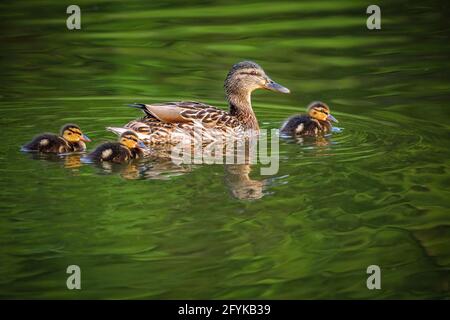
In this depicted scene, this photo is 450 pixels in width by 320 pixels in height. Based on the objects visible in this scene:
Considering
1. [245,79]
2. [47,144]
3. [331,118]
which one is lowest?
[47,144]

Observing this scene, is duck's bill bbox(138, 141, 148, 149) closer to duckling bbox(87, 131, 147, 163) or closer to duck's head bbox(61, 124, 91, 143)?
duckling bbox(87, 131, 147, 163)

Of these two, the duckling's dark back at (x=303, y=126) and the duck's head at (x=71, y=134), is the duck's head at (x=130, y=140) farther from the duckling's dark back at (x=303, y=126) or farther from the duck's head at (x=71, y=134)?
the duckling's dark back at (x=303, y=126)

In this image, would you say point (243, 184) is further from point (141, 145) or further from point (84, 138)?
point (84, 138)

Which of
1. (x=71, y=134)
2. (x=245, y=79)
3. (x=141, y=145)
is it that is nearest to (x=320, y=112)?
(x=245, y=79)

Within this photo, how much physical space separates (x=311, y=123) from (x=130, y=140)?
175cm

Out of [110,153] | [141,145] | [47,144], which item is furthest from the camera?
[141,145]

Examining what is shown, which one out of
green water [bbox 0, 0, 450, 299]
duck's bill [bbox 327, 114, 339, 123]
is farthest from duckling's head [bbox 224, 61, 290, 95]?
duck's bill [bbox 327, 114, 339, 123]

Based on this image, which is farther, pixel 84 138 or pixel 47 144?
pixel 84 138

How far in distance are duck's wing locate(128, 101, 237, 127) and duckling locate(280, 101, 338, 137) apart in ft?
1.73

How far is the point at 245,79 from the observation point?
9.20 metres

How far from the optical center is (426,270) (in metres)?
5.83

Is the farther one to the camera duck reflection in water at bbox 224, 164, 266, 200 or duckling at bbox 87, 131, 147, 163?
duckling at bbox 87, 131, 147, 163

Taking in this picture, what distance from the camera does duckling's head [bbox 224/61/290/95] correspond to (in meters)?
9.17

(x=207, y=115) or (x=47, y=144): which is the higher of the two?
(x=207, y=115)
